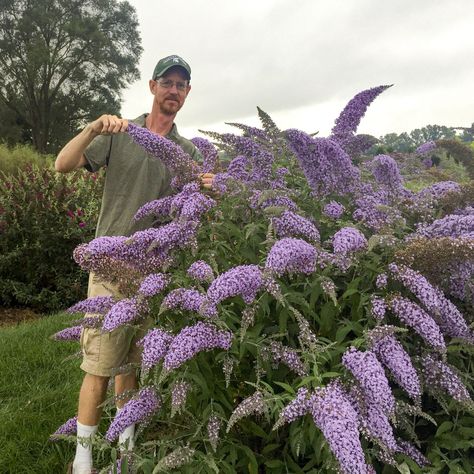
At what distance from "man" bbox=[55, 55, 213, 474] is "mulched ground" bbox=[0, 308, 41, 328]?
431cm

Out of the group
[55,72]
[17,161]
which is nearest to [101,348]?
[17,161]

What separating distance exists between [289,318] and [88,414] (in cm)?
186

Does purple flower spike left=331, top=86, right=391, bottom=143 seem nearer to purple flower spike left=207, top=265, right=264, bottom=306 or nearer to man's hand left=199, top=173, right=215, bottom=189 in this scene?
man's hand left=199, top=173, right=215, bottom=189

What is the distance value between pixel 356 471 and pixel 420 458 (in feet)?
3.06

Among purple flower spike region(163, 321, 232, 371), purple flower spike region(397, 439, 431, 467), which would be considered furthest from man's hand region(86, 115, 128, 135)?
purple flower spike region(397, 439, 431, 467)

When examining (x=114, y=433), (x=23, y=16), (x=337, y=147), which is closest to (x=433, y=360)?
(x=337, y=147)

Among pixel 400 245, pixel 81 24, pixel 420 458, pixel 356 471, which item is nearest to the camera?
pixel 356 471

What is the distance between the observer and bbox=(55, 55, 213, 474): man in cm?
350

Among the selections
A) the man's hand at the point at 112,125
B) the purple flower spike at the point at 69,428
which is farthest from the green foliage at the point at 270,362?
the purple flower spike at the point at 69,428

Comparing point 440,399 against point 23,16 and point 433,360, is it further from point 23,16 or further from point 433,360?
point 23,16

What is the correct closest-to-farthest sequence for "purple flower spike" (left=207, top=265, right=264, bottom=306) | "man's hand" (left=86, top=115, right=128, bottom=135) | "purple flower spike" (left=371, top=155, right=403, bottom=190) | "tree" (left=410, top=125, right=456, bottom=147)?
"purple flower spike" (left=207, top=265, right=264, bottom=306) < "man's hand" (left=86, top=115, right=128, bottom=135) < "purple flower spike" (left=371, top=155, right=403, bottom=190) < "tree" (left=410, top=125, right=456, bottom=147)

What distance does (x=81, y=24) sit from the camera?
36594 millimetres

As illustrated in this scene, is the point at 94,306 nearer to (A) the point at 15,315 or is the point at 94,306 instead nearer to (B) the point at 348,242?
(B) the point at 348,242

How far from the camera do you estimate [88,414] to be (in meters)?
3.50
